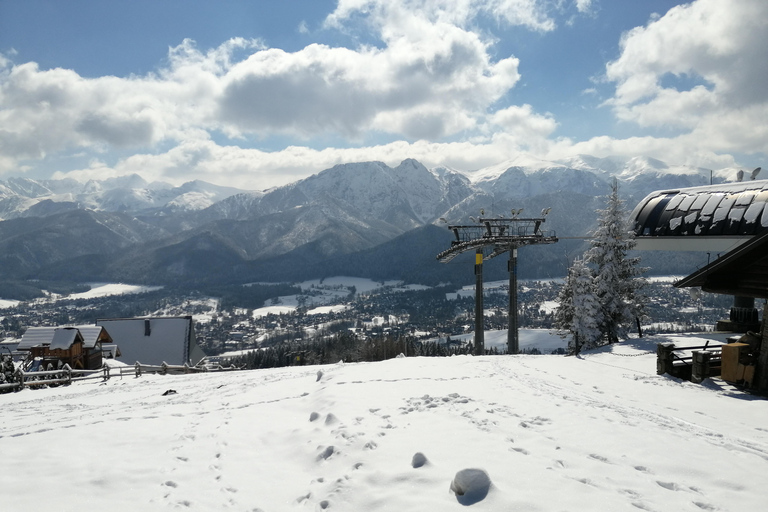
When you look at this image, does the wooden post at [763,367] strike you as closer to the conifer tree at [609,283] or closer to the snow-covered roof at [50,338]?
the conifer tree at [609,283]

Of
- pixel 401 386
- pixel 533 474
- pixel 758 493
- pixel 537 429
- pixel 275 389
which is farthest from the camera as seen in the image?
pixel 275 389

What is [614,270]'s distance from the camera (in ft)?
89.7

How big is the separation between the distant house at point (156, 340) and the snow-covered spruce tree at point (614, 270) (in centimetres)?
5059

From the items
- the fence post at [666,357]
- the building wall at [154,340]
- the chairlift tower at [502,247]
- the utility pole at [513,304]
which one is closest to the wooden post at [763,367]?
the fence post at [666,357]

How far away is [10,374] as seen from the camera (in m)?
25.1

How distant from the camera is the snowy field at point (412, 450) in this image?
6.17 m

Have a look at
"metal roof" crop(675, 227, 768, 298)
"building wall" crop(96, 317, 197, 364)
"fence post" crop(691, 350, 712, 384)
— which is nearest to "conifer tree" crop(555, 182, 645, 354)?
"metal roof" crop(675, 227, 768, 298)

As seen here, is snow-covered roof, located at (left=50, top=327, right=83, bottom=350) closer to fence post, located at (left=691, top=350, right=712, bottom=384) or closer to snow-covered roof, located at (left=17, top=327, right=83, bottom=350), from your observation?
snow-covered roof, located at (left=17, top=327, right=83, bottom=350)

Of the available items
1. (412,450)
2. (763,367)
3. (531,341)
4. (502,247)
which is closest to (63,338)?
(502,247)

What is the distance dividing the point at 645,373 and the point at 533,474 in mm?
11748

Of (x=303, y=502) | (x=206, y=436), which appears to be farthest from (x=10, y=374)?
(x=303, y=502)

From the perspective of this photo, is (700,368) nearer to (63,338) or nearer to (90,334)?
(63,338)

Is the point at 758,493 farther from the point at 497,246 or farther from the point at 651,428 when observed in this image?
the point at 497,246

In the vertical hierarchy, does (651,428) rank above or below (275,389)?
above
